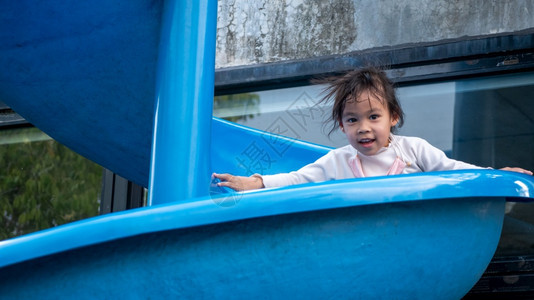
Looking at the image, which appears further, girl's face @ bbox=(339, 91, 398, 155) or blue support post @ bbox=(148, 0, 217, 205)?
girl's face @ bbox=(339, 91, 398, 155)

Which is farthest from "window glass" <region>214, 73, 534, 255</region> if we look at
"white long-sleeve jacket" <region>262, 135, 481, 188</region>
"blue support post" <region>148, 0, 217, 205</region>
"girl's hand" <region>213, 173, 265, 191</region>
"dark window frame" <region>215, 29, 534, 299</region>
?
"blue support post" <region>148, 0, 217, 205</region>

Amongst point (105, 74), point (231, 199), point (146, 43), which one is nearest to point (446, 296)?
point (231, 199)

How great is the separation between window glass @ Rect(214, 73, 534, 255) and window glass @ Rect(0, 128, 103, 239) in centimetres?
86

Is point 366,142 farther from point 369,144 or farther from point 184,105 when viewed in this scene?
point 184,105

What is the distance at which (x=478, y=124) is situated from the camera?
1.91 metres

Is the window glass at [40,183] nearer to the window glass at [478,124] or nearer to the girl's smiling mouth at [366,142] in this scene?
the window glass at [478,124]

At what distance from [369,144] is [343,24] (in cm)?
102

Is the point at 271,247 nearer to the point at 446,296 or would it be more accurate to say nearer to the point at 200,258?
the point at 200,258

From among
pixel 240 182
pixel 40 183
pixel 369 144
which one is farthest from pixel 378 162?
pixel 40 183

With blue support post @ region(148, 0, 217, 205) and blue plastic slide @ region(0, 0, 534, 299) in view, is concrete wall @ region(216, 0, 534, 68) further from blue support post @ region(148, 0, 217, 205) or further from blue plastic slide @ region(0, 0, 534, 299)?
blue plastic slide @ region(0, 0, 534, 299)

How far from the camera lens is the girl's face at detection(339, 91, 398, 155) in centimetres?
117

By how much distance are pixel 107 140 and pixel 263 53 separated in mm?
844

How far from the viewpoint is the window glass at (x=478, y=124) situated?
1771mm

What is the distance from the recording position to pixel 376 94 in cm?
118
